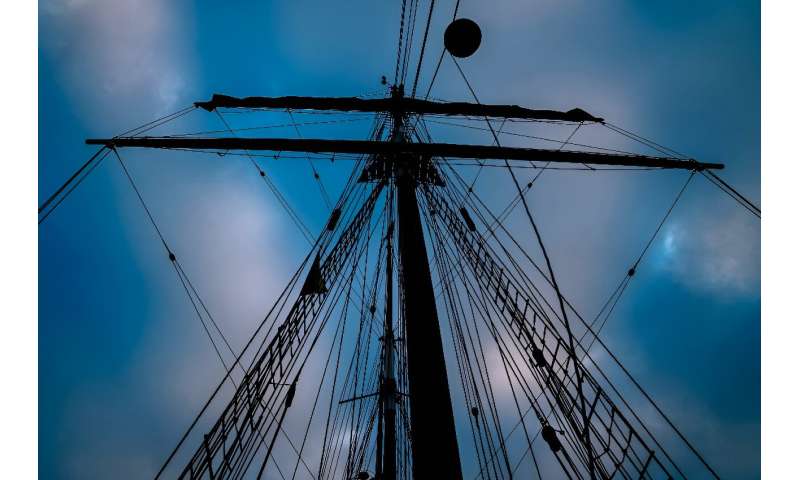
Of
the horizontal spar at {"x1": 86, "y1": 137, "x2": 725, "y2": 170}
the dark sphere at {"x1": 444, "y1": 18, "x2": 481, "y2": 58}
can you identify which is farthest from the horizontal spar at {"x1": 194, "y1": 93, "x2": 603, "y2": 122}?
the dark sphere at {"x1": 444, "y1": 18, "x2": 481, "y2": 58}

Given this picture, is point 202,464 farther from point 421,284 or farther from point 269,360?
point 421,284

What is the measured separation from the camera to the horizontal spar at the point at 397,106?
9292 mm

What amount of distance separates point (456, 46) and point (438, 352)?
4.56 m

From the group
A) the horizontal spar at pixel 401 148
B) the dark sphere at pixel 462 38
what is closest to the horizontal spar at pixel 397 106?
the horizontal spar at pixel 401 148

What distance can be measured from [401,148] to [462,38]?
3356mm

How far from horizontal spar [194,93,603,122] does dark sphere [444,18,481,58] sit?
4.18 meters

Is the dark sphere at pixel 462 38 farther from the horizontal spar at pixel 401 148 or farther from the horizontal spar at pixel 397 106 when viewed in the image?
Answer: the horizontal spar at pixel 397 106

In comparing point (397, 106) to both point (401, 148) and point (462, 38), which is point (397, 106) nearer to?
point (401, 148)

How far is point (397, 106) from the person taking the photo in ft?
36.3

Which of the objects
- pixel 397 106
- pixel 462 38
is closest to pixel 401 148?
pixel 462 38

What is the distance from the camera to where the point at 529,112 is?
33.1 feet

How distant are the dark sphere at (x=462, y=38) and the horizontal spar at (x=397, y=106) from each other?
4.18 m

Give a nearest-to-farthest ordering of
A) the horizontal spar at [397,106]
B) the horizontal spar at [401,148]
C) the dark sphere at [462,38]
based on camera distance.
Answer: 1. the dark sphere at [462,38]
2. the horizontal spar at [401,148]
3. the horizontal spar at [397,106]

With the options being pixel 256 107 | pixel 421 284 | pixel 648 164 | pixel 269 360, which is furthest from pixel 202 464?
pixel 648 164
